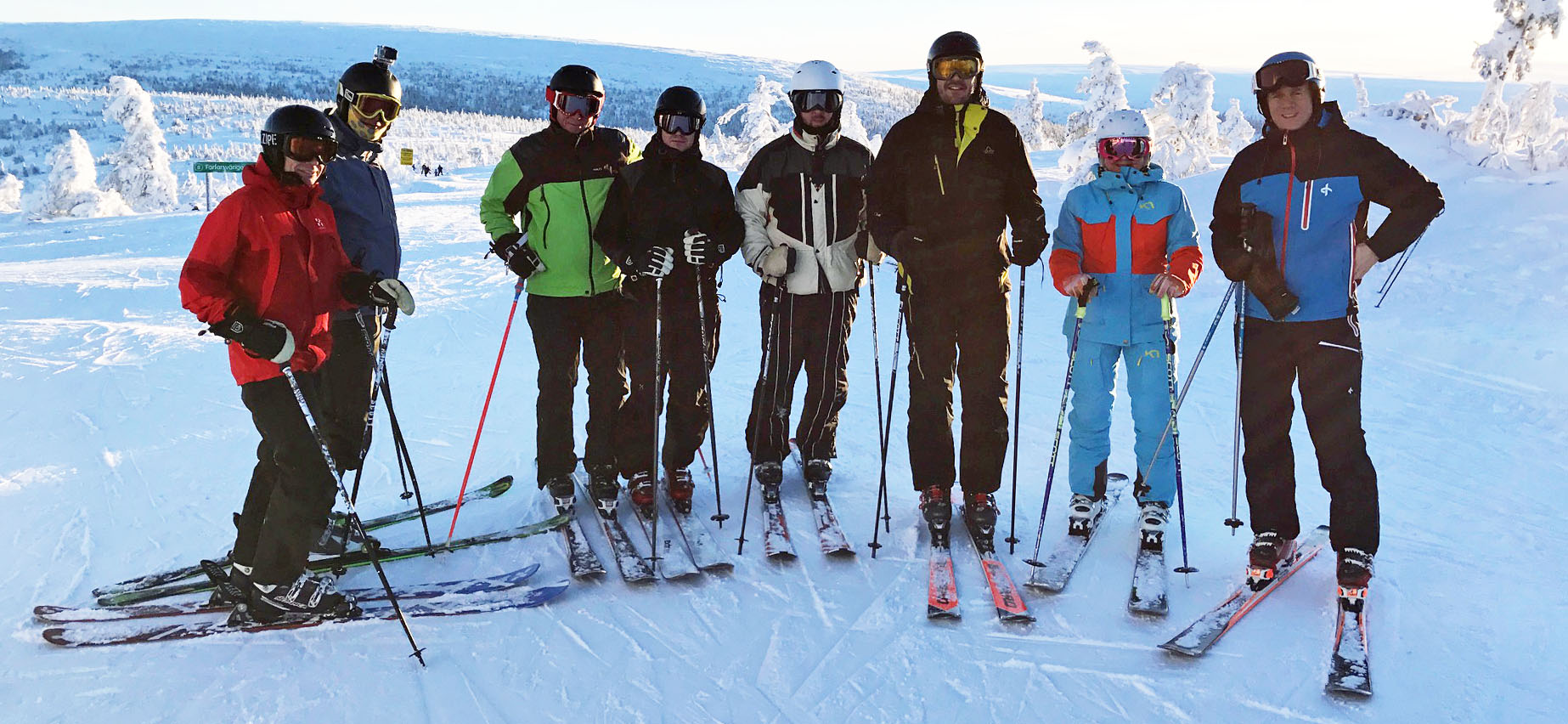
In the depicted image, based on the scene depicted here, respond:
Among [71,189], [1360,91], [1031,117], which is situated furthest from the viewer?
[1031,117]

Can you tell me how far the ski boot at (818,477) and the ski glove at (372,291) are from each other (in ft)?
7.49

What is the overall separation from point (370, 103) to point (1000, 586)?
3644mm

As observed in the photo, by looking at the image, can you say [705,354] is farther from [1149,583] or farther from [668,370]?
[1149,583]

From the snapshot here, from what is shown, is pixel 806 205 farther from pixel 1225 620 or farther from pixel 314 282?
pixel 1225 620

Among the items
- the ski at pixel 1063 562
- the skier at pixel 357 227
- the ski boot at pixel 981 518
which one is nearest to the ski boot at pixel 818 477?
the ski boot at pixel 981 518

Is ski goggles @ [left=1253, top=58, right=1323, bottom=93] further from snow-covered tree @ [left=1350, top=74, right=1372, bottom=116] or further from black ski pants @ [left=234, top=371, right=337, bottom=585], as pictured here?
snow-covered tree @ [left=1350, top=74, right=1372, bottom=116]

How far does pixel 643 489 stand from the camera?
4.61 meters

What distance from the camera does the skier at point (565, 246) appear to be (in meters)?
4.25

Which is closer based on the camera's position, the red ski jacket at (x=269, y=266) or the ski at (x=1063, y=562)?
the red ski jacket at (x=269, y=266)

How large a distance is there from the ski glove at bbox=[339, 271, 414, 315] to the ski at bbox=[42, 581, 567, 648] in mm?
1228

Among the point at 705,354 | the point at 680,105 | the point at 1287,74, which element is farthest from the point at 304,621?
the point at 1287,74

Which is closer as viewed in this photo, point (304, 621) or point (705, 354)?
point (304, 621)

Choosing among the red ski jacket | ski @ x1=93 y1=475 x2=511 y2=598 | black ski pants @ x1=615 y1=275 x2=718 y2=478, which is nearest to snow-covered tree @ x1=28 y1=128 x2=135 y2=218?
ski @ x1=93 y1=475 x2=511 y2=598

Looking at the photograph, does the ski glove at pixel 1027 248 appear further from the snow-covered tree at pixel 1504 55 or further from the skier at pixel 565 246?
the snow-covered tree at pixel 1504 55
